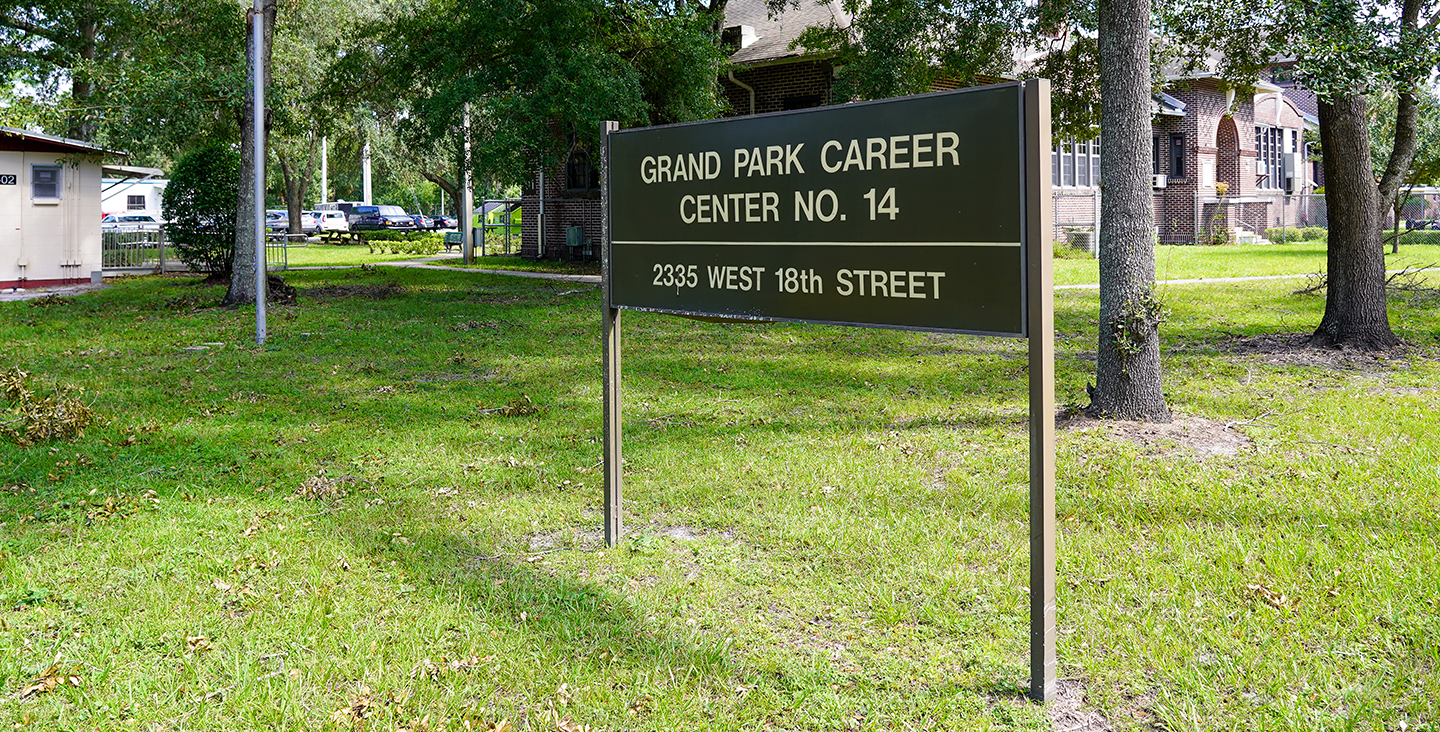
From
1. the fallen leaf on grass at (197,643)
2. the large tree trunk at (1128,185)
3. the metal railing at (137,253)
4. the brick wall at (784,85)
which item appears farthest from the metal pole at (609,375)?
the metal railing at (137,253)

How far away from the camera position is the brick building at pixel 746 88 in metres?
26.0

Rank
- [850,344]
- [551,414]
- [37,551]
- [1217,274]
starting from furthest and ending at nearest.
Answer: [1217,274], [850,344], [551,414], [37,551]

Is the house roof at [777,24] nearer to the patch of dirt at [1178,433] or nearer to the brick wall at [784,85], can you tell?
the brick wall at [784,85]

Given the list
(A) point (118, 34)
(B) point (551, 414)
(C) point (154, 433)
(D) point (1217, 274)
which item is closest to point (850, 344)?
(B) point (551, 414)

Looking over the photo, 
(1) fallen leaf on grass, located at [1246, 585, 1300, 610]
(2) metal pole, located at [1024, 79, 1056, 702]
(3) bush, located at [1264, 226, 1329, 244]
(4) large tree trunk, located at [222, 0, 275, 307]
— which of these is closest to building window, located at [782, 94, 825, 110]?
(4) large tree trunk, located at [222, 0, 275, 307]

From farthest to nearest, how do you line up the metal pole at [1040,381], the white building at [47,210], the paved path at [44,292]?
the white building at [47,210], the paved path at [44,292], the metal pole at [1040,381]

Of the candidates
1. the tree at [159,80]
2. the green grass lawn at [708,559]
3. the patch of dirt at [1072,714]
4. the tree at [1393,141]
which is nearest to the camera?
the patch of dirt at [1072,714]

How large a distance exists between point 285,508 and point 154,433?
7.67 feet

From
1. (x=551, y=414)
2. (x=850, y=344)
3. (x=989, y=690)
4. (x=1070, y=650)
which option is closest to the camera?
(x=989, y=690)

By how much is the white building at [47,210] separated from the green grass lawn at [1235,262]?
744 inches

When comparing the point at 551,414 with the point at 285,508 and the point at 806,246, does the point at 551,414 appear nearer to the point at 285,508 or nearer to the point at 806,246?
the point at 285,508

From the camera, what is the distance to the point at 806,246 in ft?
13.8

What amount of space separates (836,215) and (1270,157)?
4509 cm

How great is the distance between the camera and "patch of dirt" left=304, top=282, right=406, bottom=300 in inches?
752
